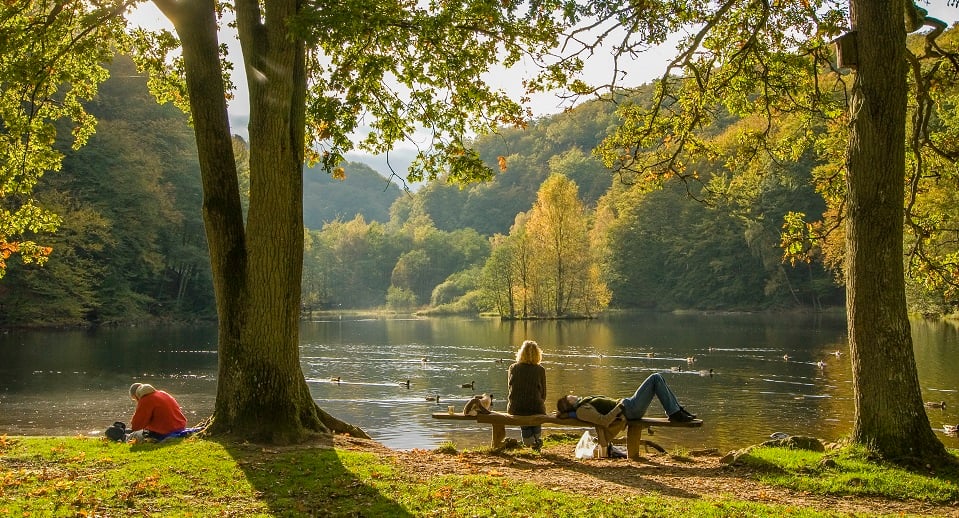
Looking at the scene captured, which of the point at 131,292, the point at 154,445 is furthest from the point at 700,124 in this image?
the point at 131,292

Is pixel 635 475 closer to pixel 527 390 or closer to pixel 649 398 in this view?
pixel 649 398

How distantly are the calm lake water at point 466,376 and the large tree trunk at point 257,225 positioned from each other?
7.12 metres

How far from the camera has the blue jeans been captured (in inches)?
432

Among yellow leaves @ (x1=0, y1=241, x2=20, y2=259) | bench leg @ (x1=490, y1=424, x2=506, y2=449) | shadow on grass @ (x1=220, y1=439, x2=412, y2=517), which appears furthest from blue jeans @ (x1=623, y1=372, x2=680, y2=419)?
yellow leaves @ (x1=0, y1=241, x2=20, y2=259)

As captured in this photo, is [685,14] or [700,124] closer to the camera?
[685,14]

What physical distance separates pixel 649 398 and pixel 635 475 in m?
1.61

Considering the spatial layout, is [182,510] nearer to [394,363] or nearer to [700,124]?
[700,124]

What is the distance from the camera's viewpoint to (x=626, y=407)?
1126 cm

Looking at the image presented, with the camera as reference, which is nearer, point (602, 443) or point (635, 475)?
point (635, 475)

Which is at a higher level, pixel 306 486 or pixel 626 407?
pixel 626 407

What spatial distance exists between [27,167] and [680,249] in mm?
87292

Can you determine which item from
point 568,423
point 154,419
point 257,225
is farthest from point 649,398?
point 154,419

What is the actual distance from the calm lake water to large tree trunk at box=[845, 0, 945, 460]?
7.49 m

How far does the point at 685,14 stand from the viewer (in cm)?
1186
